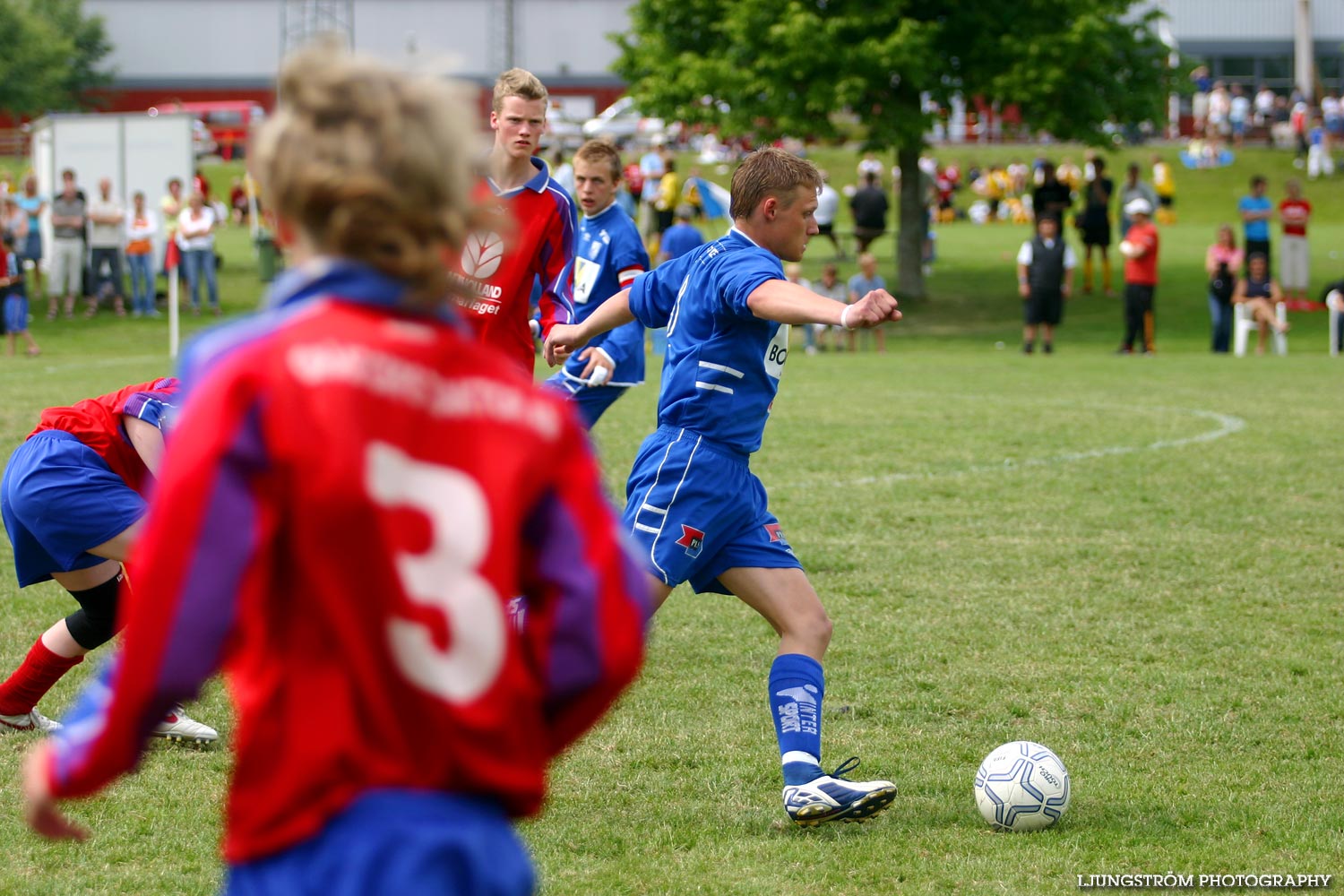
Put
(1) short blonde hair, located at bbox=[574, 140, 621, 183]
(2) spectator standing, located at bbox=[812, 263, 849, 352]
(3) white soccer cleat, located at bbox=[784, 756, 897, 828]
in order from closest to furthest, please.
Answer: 1. (3) white soccer cleat, located at bbox=[784, 756, 897, 828]
2. (1) short blonde hair, located at bbox=[574, 140, 621, 183]
3. (2) spectator standing, located at bbox=[812, 263, 849, 352]

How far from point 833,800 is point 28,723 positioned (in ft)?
9.78

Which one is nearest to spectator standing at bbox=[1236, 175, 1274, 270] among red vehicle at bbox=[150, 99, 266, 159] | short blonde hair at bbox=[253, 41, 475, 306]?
short blonde hair at bbox=[253, 41, 475, 306]

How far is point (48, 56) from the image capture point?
5956 centimetres

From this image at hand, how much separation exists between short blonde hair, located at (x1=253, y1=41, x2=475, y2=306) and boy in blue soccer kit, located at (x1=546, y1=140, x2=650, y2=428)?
5.93 m

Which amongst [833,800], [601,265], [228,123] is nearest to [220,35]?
[228,123]

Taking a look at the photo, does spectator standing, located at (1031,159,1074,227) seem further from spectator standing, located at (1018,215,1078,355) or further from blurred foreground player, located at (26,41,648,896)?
blurred foreground player, located at (26,41,648,896)

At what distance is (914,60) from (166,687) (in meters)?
24.5

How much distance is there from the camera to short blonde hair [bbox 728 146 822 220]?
4.61 meters

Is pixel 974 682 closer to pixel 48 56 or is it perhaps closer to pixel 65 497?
pixel 65 497

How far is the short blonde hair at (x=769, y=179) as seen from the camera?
15.1 ft

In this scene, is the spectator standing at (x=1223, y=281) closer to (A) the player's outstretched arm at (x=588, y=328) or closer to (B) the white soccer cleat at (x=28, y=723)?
(A) the player's outstretched arm at (x=588, y=328)

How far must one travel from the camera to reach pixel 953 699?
5832 millimetres

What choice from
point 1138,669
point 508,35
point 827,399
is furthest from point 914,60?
point 508,35

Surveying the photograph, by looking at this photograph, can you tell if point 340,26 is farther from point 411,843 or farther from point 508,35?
point 411,843
